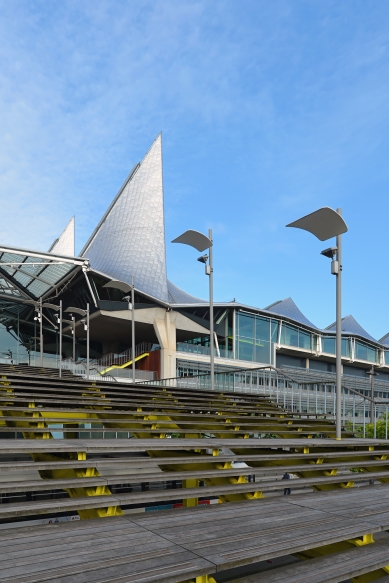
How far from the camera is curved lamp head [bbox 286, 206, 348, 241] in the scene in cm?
898

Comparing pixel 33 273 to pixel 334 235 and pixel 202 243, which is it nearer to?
pixel 202 243

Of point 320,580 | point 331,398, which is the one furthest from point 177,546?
point 331,398

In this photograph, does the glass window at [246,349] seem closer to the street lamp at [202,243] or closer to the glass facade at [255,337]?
the glass facade at [255,337]

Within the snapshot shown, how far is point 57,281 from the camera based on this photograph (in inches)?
1512

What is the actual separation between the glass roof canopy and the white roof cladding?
7.14 m

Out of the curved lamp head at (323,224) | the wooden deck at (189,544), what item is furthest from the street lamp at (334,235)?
the wooden deck at (189,544)

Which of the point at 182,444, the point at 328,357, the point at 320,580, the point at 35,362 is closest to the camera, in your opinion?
the point at 320,580

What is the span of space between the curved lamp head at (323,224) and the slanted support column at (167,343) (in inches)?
1129

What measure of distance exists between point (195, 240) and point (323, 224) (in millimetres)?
5602

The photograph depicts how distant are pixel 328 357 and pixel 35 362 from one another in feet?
105

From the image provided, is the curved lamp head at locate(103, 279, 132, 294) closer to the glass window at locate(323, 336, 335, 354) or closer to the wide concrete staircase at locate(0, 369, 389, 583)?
the wide concrete staircase at locate(0, 369, 389, 583)

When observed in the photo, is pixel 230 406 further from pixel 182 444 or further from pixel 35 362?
pixel 35 362

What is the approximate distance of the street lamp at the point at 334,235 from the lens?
356 inches

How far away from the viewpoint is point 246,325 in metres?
44.7
